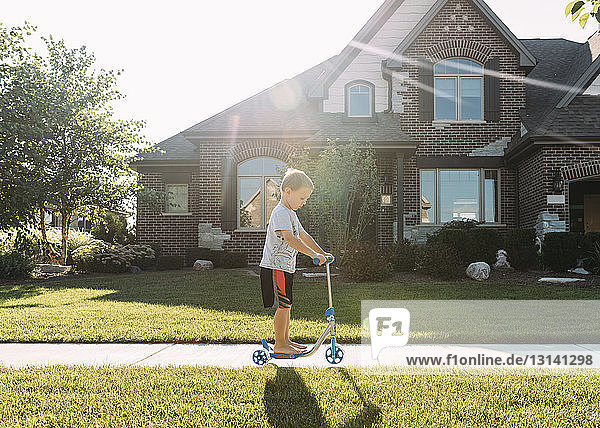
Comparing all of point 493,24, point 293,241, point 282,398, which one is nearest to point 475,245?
point 493,24

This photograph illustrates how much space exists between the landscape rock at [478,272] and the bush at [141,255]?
9169 mm

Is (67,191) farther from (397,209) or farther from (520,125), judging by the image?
(520,125)

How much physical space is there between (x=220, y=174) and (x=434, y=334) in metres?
11.3

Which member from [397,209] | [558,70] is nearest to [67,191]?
[397,209]

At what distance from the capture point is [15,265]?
13.6 m

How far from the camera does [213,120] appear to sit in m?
16.5

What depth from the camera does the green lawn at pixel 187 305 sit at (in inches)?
230

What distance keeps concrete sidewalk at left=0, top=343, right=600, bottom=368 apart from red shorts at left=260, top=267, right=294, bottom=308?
0.55 m

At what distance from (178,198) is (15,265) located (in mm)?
5842

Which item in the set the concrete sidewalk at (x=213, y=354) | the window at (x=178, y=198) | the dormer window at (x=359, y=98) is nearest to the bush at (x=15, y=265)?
the window at (x=178, y=198)

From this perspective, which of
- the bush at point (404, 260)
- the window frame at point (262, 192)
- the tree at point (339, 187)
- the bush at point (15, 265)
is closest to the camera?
the bush at point (404, 260)

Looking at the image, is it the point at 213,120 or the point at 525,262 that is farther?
the point at 213,120

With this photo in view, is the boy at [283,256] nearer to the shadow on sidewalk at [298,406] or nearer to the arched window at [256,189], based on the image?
the shadow on sidewalk at [298,406]

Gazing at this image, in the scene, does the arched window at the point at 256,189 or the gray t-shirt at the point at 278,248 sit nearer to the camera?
the gray t-shirt at the point at 278,248
